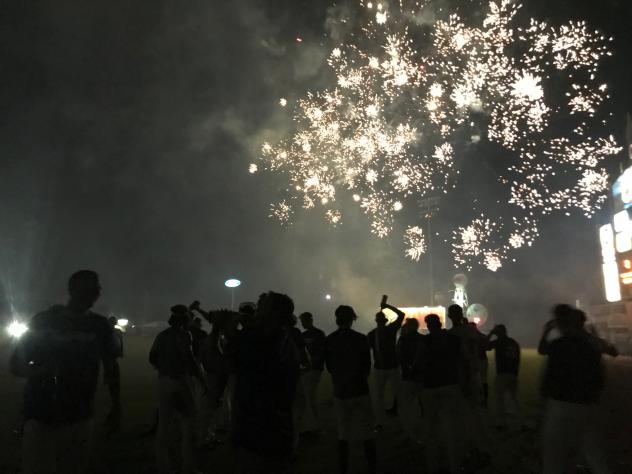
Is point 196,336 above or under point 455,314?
under

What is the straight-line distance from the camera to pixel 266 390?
10.2 ft

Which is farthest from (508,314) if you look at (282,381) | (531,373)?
(282,381)

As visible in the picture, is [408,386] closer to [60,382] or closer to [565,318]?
[565,318]

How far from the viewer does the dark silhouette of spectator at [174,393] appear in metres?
5.79

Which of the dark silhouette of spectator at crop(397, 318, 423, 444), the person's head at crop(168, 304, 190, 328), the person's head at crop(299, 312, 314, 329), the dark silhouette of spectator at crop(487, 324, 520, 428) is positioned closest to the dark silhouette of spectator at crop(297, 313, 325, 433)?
the person's head at crop(299, 312, 314, 329)

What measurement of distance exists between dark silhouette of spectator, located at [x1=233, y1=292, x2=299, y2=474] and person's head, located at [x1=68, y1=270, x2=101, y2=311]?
1195 millimetres

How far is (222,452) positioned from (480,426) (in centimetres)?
384

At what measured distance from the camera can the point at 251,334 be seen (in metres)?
3.23

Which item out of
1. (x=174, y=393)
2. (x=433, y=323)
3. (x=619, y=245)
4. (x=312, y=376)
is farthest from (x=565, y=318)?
(x=619, y=245)

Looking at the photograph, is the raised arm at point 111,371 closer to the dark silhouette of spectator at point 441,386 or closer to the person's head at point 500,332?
the dark silhouette of spectator at point 441,386

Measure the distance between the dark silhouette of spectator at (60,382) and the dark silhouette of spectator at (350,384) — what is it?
3136mm

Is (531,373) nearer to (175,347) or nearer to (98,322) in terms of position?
(175,347)

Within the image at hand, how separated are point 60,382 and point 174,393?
2823 millimetres

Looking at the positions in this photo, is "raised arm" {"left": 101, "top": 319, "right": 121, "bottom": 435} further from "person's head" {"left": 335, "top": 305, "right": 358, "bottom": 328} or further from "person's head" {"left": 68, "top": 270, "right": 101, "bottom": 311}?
"person's head" {"left": 335, "top": 305, "right": 358, "bottom": 328}
